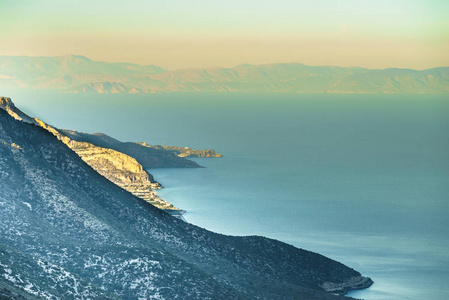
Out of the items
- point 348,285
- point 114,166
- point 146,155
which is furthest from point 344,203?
point 146,155

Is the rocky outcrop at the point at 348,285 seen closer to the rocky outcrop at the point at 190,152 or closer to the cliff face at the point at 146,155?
the cliff face at the point at 146,155

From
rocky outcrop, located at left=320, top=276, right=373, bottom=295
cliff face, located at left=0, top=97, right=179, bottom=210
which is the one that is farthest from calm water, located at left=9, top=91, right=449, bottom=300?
cliff face, located at left=0, top=97, right=179, bottom=210

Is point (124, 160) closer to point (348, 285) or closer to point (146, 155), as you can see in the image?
point (146, 155)

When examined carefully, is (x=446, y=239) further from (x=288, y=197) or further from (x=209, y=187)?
(x=209, y=187)

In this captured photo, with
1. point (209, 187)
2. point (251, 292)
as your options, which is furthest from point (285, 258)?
point (209, 187)

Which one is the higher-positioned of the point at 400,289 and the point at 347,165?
the point at 347,165

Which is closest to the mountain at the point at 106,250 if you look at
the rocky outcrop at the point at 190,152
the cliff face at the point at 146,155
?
the cliff face at the point at 146,155

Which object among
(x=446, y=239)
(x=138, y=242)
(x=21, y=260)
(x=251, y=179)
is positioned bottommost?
(x=21, y=260)

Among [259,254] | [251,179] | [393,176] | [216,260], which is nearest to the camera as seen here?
[216,260]
